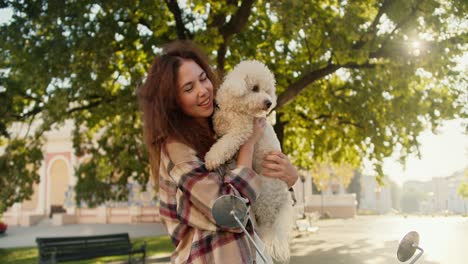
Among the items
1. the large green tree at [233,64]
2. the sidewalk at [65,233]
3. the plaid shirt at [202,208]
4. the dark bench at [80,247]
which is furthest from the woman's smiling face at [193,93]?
the sidewalk at [65,233]

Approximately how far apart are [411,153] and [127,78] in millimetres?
8399

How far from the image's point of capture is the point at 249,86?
8.20 feet

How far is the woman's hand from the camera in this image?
2484mm

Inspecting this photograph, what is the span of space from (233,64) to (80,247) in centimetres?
571

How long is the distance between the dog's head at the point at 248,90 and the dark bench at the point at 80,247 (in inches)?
352

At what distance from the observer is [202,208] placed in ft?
7.45

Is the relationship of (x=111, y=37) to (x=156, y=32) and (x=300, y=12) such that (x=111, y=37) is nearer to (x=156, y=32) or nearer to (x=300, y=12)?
(x=156, y=32)

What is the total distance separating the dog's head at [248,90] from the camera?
2.47 m

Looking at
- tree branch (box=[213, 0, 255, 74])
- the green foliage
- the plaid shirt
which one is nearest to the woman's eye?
the plaid shirt

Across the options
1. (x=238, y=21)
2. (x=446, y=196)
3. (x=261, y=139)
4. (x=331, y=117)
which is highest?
(x=238, y=21)

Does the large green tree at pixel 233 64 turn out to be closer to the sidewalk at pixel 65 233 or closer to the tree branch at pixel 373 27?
the tree branch at pixel 373 27

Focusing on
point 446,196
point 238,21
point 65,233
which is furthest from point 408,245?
point 446,196

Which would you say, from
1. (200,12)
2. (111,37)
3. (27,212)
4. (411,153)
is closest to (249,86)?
(111,37)

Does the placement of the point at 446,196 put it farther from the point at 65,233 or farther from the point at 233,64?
the point at 233,64
